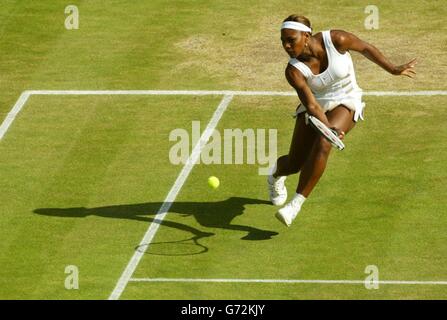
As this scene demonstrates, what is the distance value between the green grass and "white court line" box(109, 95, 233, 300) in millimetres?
107

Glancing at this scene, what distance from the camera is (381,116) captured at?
26219 millimetres

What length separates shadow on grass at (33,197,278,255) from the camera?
22438 mm

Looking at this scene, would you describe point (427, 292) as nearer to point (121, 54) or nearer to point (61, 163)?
point (61, 163)

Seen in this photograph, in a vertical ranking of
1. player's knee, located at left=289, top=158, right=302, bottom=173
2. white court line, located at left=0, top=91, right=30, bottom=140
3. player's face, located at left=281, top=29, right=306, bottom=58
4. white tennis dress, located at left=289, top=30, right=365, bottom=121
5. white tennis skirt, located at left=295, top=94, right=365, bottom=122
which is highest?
player's face, located at left=281, top=29, right=306, bottom=58

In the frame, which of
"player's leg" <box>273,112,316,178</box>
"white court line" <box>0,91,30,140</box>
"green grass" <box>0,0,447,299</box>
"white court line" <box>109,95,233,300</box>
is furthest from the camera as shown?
"white court line" <box>0,91,30,140</box>

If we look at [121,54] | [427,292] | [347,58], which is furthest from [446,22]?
[427,292]

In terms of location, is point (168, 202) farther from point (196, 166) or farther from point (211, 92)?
point (211, 92)

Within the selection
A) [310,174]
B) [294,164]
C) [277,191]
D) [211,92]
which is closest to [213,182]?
[277,191]

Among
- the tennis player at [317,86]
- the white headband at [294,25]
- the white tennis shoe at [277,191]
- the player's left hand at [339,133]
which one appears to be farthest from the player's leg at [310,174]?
the white headband at [294,25]

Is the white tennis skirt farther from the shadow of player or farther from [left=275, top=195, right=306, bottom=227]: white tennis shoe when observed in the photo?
the shadow of player

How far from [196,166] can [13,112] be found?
3941 millimetres

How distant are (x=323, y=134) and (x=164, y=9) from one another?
10.1 meters

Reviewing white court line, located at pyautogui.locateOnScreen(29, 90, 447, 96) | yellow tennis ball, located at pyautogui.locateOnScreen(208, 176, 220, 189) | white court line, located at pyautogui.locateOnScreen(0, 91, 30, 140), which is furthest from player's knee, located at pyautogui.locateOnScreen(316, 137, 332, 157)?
white court line, located at pyautogui.locateOnScreen(0, 91, 30, 140)

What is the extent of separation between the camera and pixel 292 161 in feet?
74.3
